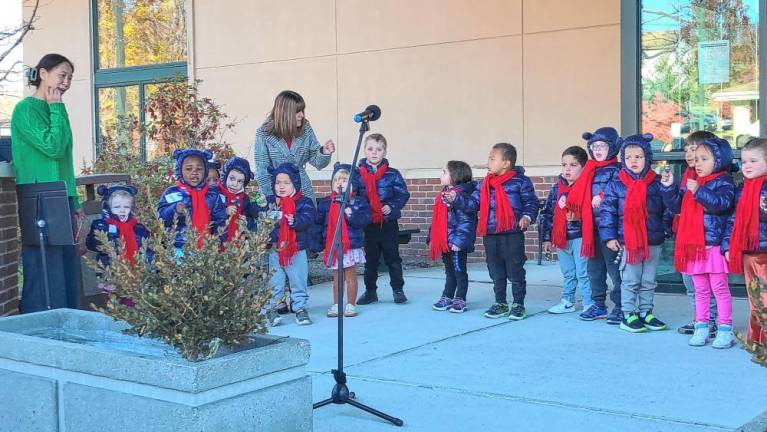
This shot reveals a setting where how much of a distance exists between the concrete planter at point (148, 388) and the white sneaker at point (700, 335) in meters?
3.41

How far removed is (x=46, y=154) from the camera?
6.20 meters

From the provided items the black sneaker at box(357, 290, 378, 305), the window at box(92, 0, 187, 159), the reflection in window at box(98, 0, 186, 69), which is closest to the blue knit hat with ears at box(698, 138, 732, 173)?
the black sneaker at box(357, 290, 378, 305)

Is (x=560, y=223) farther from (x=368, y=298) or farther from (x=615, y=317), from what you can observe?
(x=368, y=298)

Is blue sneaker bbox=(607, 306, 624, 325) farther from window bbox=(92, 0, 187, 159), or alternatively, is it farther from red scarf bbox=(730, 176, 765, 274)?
window bbox=(92, 0, 187, 159)

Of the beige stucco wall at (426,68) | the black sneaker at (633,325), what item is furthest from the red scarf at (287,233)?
the beige stucco wall at (426,68)

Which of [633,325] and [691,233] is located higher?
[691,233]

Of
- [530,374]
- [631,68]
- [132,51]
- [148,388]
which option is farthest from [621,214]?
[132,51]

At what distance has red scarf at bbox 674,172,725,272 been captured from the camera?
6246 mm

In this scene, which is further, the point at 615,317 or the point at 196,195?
the point at 196,195

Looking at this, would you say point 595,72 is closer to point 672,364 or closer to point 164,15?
point 672,364

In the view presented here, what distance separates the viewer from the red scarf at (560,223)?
24.3 feet

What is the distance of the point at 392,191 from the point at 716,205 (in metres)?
2.92

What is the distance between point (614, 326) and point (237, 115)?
7999 mm

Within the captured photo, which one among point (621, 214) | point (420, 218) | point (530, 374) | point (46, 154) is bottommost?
point (530, 374)
